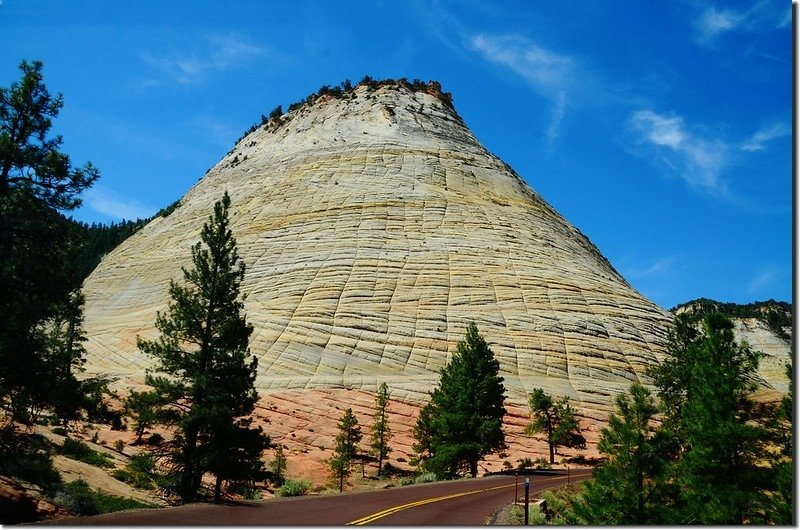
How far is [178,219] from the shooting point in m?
76.1

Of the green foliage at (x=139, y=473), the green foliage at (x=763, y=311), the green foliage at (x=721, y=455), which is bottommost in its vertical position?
the green foliage at (x=139, y=473)

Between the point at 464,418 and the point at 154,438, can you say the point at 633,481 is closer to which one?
the point at 464,418

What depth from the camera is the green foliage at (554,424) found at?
1451 inches

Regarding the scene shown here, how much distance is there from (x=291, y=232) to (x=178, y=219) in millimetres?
21517

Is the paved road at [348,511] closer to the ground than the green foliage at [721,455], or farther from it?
closer to the ground

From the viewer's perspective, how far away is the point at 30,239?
1365 cm

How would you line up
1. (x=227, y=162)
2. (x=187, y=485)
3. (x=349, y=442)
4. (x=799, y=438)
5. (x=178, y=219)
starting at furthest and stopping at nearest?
Result: (x=227, y=162) → (x=178, y=219) → (x=349, y=442) → (x=187, y=485) → (x=799, y=438)

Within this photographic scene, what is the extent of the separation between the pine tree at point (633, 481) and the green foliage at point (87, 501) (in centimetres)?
1126

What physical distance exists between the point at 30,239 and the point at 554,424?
34.0 metres

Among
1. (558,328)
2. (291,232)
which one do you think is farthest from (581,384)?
(291,232)

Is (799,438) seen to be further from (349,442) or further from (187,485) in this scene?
(349,442)

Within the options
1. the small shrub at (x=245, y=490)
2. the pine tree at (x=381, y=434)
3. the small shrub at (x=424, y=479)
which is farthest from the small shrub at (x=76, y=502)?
the pine tree at (x=381, y=434)

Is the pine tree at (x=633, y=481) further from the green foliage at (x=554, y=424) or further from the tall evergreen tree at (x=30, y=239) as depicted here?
the green foliage at (x=554, y=424)

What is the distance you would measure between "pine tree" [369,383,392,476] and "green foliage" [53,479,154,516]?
61.2 ft
